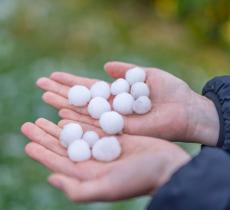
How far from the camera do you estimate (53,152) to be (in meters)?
1.11

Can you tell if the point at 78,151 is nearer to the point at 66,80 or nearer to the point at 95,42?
the point at 66,80

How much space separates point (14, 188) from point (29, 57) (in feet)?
3.01

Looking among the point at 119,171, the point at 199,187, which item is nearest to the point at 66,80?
the point at 119,171

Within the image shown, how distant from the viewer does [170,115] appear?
4.07 ft

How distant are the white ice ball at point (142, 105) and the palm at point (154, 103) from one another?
0.01 metres

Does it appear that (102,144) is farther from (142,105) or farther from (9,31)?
(9,31)

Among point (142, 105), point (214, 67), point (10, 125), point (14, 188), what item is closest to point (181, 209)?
point (142, 105)

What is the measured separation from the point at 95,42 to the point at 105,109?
4.98 ft

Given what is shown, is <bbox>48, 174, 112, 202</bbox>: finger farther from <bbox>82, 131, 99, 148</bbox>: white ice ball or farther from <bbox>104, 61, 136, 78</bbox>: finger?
<bbox>104, 61, 136, 78</bbox>: finger

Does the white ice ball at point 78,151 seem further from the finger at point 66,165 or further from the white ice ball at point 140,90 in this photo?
the white ice ball at point 140,90

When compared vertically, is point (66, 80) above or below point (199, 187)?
above

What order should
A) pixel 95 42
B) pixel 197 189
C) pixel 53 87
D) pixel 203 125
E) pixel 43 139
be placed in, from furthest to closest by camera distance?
pixel 95 42
pixel 53 87
pixel 203 125
pixel 43 139
pixel 197 189

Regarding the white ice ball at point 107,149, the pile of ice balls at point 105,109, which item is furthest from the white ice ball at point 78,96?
the white ice ball at point 107,149

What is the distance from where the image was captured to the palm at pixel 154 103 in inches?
48.6
